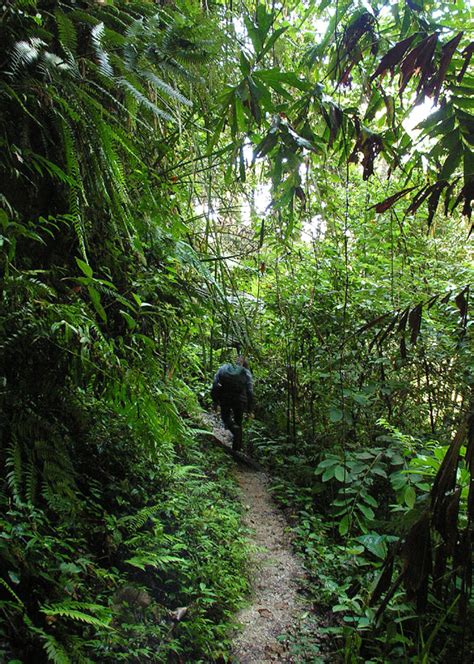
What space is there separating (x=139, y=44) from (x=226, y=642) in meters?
2.90

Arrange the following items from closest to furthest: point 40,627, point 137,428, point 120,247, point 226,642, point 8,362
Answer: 1. point 40,627
2. point 8,362
3. point 137,428
4. point 226,642
5. point 120,247

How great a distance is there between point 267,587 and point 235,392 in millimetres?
3168

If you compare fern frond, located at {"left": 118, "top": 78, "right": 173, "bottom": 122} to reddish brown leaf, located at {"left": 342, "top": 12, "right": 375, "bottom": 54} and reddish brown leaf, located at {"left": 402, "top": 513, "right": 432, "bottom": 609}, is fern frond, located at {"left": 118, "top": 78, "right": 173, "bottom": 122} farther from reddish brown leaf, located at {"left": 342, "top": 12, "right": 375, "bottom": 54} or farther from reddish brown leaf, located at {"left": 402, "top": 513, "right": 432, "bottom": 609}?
reddish brown leaf, located at {"left": 402, "top": 513, "right": 432, "bottom": 609}

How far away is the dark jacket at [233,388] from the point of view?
613 centimetres

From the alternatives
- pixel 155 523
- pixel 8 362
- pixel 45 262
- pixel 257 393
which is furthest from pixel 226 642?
pixel 257 393

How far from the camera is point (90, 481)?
2.54 m

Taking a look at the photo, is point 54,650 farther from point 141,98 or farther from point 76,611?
point 141,98

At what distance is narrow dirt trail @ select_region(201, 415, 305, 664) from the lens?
2.48 meters

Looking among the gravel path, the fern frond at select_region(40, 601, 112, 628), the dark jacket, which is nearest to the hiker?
the dark jacket

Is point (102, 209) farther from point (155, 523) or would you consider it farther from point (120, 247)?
point (155, 523)

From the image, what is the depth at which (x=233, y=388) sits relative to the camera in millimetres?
6129

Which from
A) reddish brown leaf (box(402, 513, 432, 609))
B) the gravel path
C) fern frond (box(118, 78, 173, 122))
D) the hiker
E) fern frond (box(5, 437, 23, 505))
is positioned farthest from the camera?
the hiker

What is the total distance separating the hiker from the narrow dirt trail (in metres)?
1.14

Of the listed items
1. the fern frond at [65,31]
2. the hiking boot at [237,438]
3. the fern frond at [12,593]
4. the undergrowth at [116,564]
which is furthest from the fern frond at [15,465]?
the hiking boot at [237,438]
